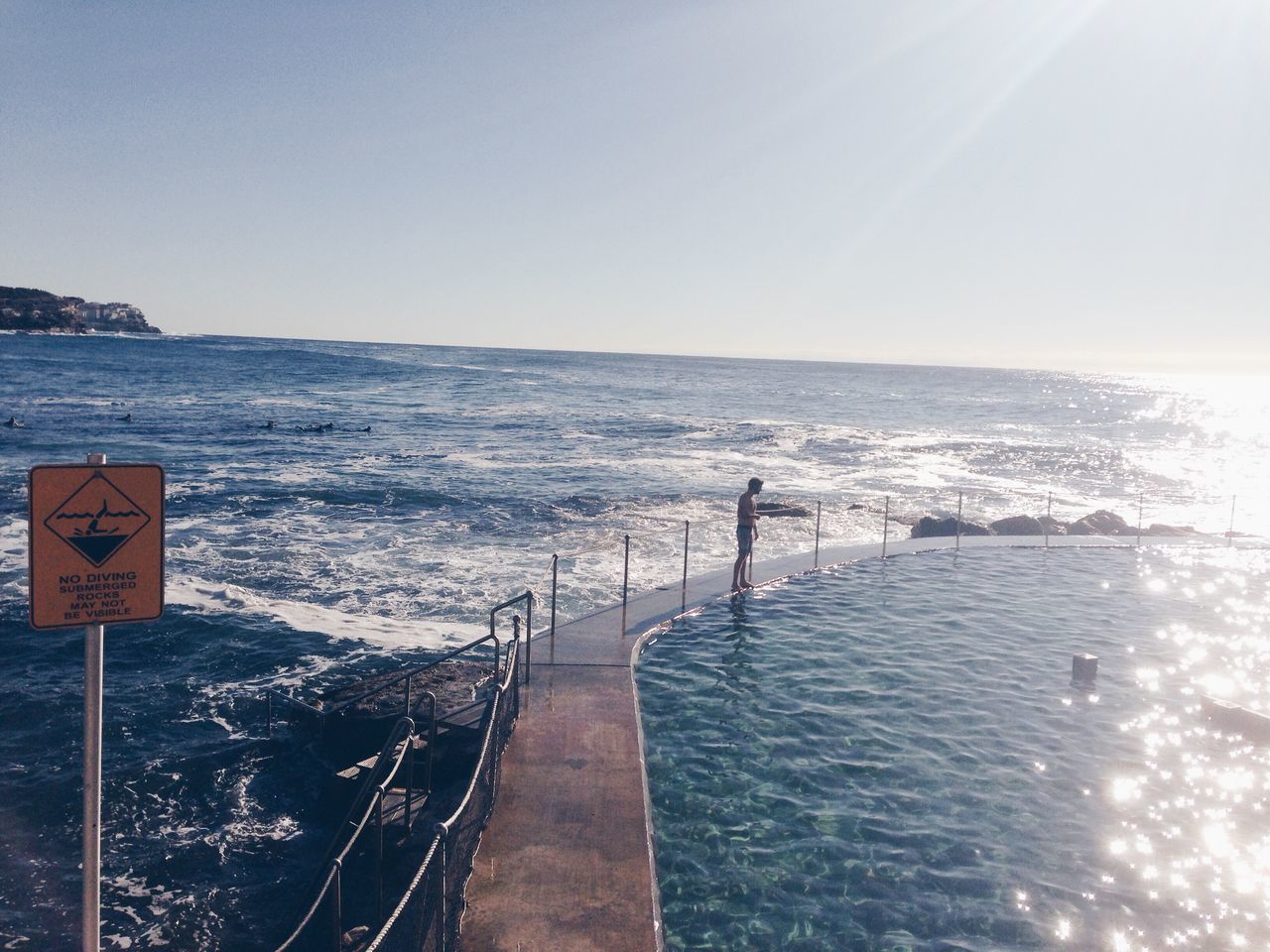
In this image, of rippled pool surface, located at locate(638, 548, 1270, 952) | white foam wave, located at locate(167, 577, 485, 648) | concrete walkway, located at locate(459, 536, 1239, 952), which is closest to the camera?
concrete walkway, located at locate(459, 536, 1239, 952)

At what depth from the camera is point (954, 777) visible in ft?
26.0

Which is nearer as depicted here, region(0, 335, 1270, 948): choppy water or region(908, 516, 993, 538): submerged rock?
region(0, 335, 1270, 948): choppy water

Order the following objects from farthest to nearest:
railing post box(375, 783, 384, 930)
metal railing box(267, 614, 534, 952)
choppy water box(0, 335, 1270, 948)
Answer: choppy water box(0, 335, 1270, 948) < railing post box(375, 783, 384, 930) < metal railing box(267, 614, 534, 952)

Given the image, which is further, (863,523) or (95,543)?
(863,523)

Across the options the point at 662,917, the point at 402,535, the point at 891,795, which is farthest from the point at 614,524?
the point at 662,917

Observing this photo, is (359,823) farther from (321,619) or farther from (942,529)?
(942,529)

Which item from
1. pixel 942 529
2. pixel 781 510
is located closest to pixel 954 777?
pixel 942 529

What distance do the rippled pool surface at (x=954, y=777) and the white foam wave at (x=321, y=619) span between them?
4.11 metres

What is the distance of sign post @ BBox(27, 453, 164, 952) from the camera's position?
116 inches

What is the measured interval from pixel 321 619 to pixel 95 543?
40.1 ft

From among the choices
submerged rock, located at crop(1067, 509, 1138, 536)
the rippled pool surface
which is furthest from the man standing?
submerged rock, located at crop(1067, 509, 1138, 536)

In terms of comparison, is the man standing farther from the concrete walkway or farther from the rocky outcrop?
the rocky outcrop

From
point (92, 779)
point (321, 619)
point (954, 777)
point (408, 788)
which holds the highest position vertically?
point (92, 779)

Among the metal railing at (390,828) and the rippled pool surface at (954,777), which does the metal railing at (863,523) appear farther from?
the metal railing at (390,828)
